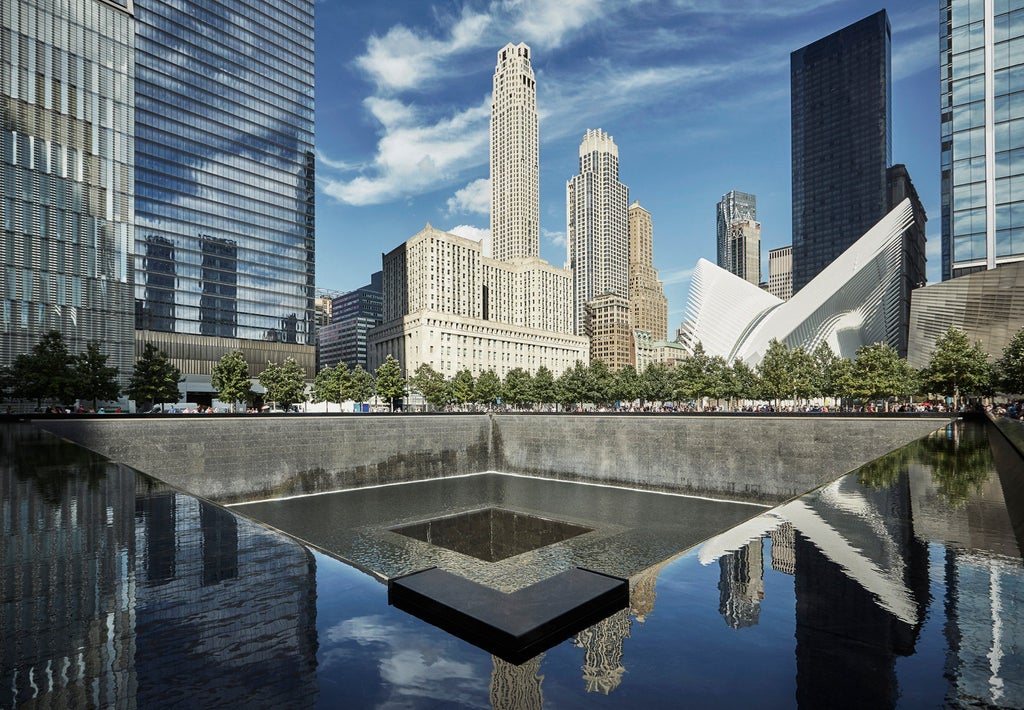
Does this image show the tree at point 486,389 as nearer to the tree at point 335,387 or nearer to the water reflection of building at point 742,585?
the tree at point 335,387

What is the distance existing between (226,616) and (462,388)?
3468 inches

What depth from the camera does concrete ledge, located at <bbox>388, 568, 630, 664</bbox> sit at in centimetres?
408

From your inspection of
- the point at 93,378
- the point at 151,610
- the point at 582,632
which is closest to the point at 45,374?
the point at 93,378

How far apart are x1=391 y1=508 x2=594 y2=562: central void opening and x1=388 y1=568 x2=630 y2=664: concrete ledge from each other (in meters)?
20.2

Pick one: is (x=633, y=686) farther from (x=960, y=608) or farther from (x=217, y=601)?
(x=217, y=601)

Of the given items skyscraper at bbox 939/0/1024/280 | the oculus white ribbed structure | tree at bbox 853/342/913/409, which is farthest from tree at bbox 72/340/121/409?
the oculus white ribbed structure

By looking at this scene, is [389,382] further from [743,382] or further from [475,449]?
[743,382]

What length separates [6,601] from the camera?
5160 mm

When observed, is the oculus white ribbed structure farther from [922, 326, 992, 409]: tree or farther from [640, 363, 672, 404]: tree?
[922, 326, 992, 409]: tree

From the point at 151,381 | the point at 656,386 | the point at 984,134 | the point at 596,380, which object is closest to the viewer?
the point at 984,134

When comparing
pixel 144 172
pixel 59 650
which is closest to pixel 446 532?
pixel 59 650

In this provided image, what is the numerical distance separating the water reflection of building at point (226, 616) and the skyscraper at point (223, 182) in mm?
96044

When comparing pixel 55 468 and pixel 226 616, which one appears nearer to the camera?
pixel 226 616

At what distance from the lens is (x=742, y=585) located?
501cm
